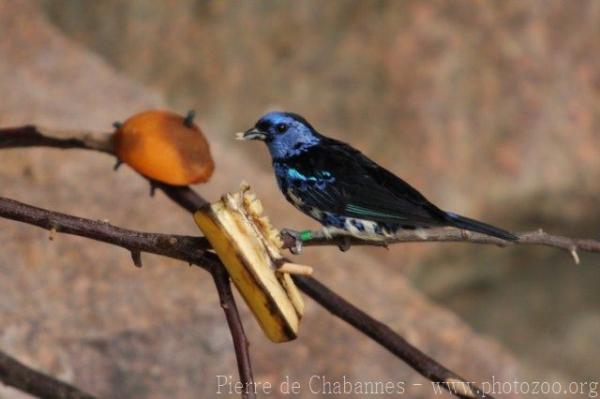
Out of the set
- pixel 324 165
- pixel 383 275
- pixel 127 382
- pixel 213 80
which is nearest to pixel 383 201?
pixel 324 165

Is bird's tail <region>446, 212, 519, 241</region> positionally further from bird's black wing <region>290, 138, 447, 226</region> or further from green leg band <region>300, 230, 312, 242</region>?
green leg band <region>300, 230, 312, 242</region>

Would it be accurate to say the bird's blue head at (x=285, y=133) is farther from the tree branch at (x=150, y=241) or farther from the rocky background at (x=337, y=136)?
the rocky background at (x=337, y=136)

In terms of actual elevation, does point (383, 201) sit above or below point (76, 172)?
below

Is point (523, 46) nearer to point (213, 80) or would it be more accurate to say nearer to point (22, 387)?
point (213, 80)

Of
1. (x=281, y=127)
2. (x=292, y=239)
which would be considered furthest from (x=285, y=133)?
(x=292, y=239)

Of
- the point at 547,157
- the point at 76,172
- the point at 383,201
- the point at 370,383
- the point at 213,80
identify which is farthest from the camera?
the point at 547,157

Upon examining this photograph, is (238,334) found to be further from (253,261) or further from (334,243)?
(334,243)

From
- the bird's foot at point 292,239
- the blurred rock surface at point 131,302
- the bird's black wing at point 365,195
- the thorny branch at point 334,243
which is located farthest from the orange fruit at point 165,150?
the blurred rock surface at point 131,302

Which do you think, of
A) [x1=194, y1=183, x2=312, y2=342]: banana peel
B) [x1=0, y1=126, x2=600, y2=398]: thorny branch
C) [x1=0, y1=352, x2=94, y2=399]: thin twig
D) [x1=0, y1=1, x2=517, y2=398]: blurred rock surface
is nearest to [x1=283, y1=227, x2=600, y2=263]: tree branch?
[x1=0, y1=126, x2=600, y2=398]: thorny branch
